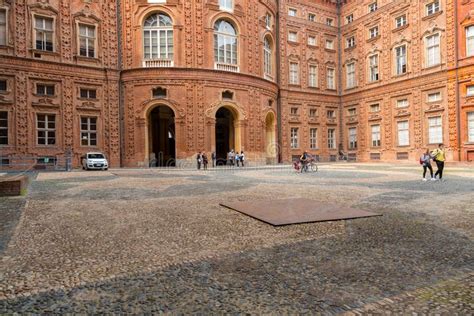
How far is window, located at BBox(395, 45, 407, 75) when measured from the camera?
111 ft

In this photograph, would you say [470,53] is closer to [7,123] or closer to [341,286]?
[341,286]

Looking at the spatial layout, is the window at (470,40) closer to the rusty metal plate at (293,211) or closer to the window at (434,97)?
the window at (434,97)

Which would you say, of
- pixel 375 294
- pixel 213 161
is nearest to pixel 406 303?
pixel 375 294

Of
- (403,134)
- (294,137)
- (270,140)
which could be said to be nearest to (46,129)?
(270,140)

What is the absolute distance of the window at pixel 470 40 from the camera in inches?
1117

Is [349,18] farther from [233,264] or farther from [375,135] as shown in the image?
[233,264]

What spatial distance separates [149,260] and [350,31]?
42507 millimetres

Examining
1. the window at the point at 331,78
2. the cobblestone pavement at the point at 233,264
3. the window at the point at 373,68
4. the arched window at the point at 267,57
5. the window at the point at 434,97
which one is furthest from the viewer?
the window at the point at 331,78

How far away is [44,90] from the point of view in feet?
87.4

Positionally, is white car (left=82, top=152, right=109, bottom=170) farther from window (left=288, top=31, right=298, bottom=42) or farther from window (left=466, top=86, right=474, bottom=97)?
window (left=466, top=86, right=474, bottom=97)

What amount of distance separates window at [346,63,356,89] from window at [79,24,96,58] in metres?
29.0

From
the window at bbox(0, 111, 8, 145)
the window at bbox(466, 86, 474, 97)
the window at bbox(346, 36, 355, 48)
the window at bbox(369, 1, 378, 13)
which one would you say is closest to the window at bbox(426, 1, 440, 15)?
the window at bbox(369, 1, 378, 13)

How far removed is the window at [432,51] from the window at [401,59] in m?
2.32

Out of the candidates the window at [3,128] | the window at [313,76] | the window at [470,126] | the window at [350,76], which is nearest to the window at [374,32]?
the window at [350,76]
